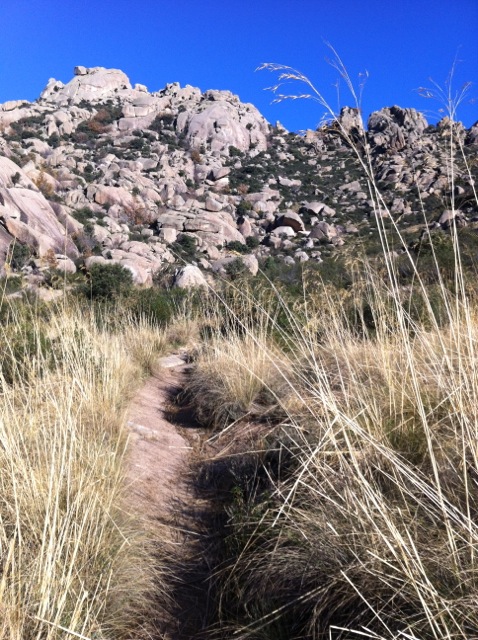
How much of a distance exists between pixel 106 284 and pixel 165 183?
29.2m

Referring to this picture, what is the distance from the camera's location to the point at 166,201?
122ft

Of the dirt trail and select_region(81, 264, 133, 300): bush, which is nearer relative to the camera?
the dirt trail

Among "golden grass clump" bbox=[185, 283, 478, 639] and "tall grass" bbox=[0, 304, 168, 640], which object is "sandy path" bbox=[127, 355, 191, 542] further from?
"golden grass clump" bbox=[185, 283, 478, 639]

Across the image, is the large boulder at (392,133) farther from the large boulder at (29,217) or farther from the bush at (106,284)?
the large boulder at (29,217)

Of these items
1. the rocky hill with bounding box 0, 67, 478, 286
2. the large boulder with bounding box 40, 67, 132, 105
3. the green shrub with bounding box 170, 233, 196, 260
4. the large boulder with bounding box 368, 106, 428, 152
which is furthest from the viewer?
the large boulder with bounding box 40, 67, 132, 105

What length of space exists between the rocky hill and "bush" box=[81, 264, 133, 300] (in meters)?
2.52

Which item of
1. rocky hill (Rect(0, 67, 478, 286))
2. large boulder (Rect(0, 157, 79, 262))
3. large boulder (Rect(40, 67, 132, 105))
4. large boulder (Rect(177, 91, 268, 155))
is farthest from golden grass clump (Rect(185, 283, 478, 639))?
large boulder (Rect(40, 67, 132, 105))

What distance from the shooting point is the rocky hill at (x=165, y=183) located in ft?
76.6

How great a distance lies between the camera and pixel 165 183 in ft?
129

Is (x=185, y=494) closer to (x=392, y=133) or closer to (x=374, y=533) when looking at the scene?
(x=374, y=533)

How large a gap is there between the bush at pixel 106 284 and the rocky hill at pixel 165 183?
2.52 m

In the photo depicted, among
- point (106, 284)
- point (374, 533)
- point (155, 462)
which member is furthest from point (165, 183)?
point (374, 533)

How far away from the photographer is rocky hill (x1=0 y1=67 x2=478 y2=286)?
23358 millimetres

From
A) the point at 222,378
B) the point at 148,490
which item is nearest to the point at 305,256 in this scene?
the point at 222,378
